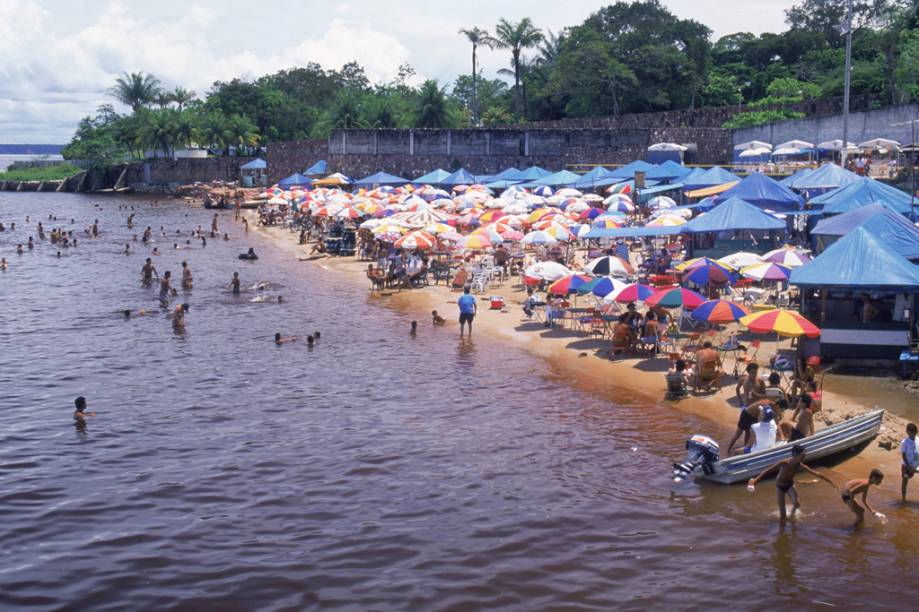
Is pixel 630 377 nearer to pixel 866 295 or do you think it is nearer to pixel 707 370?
pixel 707 370

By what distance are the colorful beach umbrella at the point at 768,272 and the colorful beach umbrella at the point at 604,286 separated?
8.63 ft

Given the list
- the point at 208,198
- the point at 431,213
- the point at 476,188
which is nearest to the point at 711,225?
the point at 431,213

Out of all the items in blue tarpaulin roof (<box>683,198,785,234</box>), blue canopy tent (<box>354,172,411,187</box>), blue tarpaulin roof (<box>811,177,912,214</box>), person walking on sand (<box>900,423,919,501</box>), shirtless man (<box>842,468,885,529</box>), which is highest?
blue canopy tent (<box>354,172,411,187</box>)

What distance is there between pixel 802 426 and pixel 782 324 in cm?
332

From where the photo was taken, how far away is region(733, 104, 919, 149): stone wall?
38750 mm

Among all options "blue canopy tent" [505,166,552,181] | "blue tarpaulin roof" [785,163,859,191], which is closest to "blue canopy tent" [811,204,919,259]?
"blue tarpaulin roof" [785,163,859,191]

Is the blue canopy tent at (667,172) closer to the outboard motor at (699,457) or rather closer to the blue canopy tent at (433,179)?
the blue canopy tent at (433,179)

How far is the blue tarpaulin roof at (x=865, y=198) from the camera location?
76.0 ft

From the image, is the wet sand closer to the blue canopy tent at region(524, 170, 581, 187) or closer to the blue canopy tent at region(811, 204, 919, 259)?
the blue canopy tent at region(811, 204, 919, 259)

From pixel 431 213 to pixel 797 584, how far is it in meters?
23.1

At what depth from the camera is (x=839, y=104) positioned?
53.7 meters

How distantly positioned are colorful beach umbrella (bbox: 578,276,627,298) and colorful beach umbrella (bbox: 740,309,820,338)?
3.92 meters

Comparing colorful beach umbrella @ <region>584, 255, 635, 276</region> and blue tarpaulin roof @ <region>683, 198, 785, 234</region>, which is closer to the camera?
colorful beach umbrella @ <region>584, 255, 635, 276</region>

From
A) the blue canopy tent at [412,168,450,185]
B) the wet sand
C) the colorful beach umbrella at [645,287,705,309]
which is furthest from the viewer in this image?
the blue canopy tent at [412,168,450,185]
